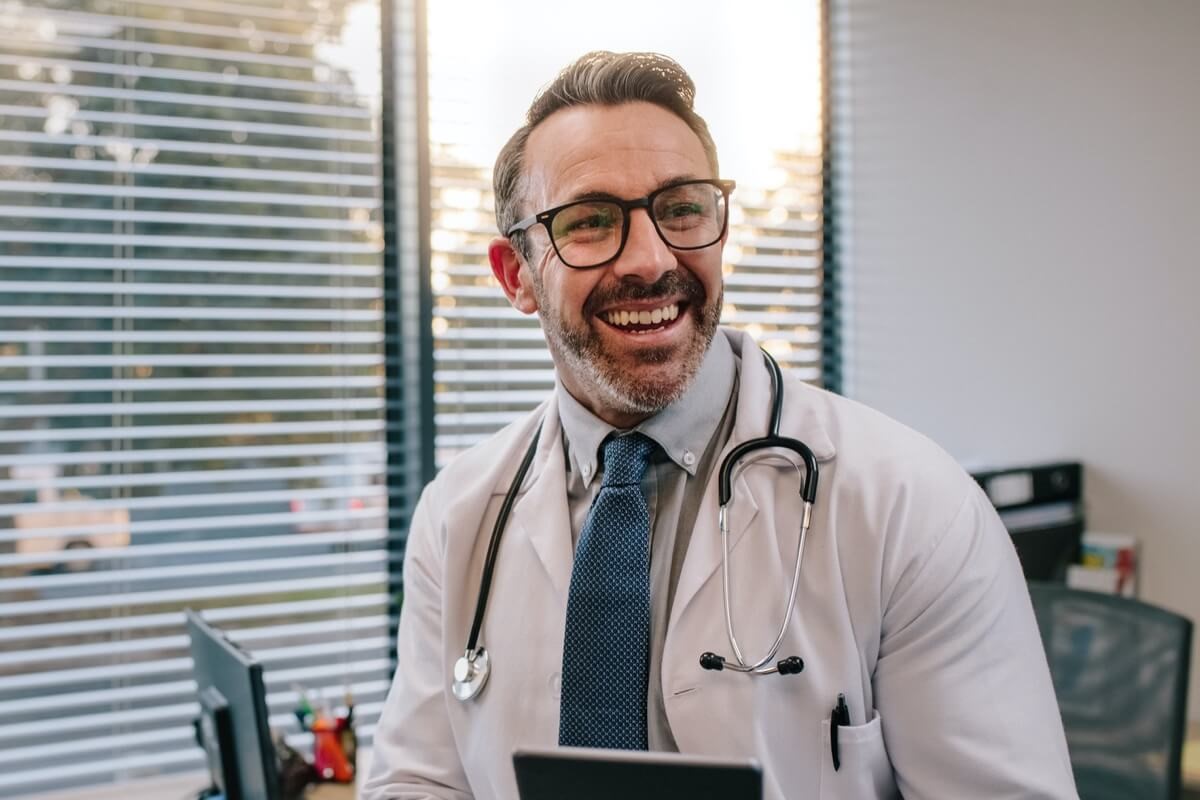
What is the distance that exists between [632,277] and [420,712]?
693mm

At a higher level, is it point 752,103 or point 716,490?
point 752,103

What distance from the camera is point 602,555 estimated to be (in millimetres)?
Answer: 1268

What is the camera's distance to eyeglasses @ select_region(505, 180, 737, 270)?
127 cm

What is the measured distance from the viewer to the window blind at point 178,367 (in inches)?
79.7

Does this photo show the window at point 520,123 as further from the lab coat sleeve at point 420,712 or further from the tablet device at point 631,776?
Answer: the tablet device at point 631,776

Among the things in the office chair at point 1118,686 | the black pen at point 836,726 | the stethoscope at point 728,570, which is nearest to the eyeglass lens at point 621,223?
the stethoscope at point 728,570

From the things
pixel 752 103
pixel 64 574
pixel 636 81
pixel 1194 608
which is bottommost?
pixel 1194 608

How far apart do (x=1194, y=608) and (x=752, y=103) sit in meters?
1.75

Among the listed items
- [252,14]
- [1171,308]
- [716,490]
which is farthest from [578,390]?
[1171,308]

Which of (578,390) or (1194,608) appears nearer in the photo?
(578,390)

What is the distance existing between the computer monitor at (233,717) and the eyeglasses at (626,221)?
0.74 m

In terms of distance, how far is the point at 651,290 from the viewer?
4.18 feet

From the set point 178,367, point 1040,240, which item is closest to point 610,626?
point 178,367

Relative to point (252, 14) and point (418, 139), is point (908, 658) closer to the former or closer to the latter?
point (418, 139)
